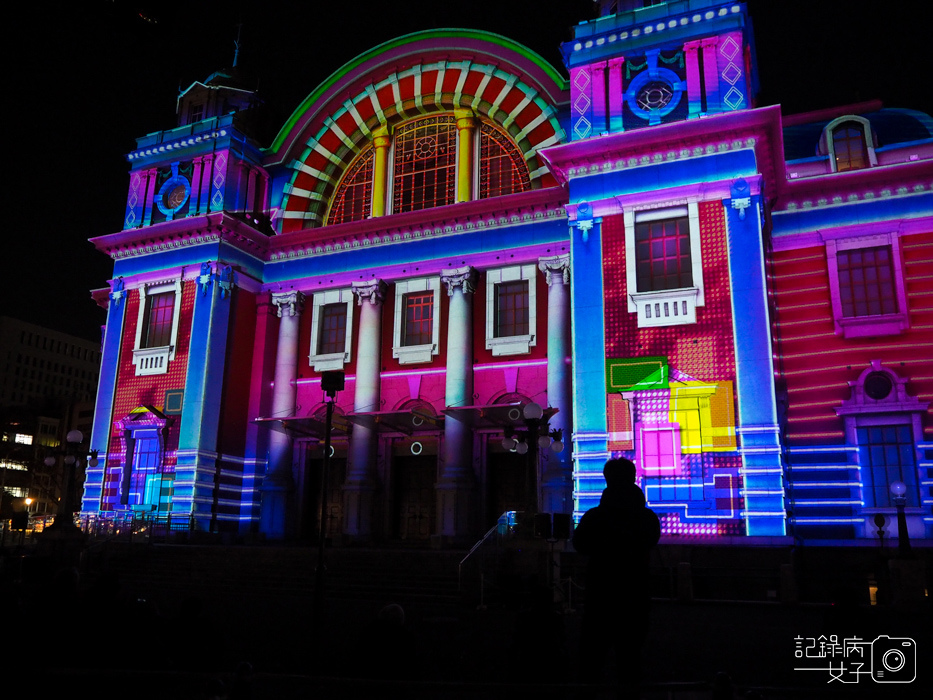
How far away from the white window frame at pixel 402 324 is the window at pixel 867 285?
42.3 feet

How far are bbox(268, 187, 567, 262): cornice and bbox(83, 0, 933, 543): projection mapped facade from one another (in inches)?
3.8

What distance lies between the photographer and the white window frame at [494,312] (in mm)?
27000

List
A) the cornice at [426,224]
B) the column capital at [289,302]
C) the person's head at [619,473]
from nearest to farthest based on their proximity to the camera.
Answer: the person's head at [619,473] → the cornice at [426,224] → the column capital at [289,302]

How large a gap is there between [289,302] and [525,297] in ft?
30.7

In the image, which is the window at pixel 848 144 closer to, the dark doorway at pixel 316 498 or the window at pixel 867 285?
the window at pixel 867 285

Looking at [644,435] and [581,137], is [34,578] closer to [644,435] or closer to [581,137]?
[644,435]

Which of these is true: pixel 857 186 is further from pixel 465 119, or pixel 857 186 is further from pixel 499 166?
pixel 465 119

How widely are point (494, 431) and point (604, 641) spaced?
2162 centimetres

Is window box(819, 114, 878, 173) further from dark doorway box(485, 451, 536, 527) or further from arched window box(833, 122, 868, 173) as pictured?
dark doorway box(485, 451, 536, 527)

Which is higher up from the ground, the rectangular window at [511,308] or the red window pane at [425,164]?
the red window pane at [425,164]

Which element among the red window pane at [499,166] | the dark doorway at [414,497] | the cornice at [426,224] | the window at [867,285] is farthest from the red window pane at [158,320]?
the window at [867,285]

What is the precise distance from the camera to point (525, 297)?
27.7 m

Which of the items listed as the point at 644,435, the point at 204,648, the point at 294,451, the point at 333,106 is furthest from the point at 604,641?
the point at 333,106

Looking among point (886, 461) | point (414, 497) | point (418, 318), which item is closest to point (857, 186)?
point (886, 461)
